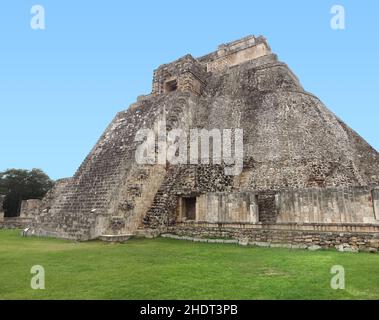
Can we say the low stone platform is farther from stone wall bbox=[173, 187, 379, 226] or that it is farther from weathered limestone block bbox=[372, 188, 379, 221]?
weathered limestone block bbox=[372, 188, 379, 221]

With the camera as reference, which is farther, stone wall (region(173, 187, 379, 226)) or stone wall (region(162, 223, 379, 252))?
stone wall (region(173, 187, 379, 226))

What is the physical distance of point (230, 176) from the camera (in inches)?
556

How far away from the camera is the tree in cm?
3438

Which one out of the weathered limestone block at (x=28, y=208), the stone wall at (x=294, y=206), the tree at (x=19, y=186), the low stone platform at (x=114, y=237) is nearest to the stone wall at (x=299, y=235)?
the stone wall at (x=294, y=206)

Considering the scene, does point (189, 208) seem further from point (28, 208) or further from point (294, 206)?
point (28, 208)

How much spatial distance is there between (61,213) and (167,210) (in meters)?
4.82

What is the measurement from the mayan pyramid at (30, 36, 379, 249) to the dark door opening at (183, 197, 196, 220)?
0.15 feet

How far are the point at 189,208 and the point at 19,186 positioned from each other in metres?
30.7

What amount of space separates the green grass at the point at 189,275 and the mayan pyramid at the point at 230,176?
278 cm

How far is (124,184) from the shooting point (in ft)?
41.5

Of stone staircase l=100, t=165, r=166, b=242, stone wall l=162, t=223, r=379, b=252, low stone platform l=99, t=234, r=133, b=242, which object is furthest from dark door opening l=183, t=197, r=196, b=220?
low stone platform l=99, t=234, r=133, b=242

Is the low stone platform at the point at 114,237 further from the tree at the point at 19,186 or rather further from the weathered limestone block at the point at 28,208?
the tree at the point at 19,186

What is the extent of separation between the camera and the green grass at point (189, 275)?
161 inches
